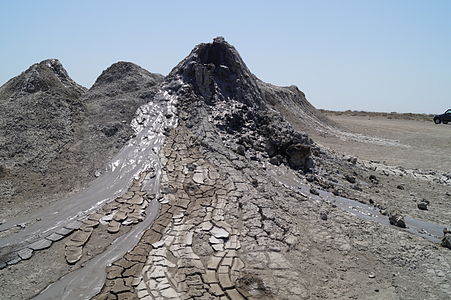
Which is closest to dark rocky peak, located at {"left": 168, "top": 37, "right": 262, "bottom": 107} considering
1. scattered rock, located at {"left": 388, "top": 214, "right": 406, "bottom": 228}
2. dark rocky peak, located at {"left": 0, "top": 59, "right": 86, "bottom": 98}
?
dark rocky peak, located at {"left": 0, "top": 59, "right": 86, "bottom": 98}

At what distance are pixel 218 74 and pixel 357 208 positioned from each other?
578 centimetres

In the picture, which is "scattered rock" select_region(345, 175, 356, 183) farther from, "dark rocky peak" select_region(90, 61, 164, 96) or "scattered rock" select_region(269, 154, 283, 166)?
"dark rocky peak" select_region(90, 61, 164, 96)

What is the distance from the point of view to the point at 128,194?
6480mm

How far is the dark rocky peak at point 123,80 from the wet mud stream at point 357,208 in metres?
5.45

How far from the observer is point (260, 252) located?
5105 millimetres

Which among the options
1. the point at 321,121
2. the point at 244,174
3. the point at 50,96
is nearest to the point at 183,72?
the point at 50,96

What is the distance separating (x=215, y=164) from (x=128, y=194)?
192 cm

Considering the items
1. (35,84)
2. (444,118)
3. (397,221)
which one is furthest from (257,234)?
(444,118)

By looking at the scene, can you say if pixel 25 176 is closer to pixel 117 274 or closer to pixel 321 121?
pixel 117 274

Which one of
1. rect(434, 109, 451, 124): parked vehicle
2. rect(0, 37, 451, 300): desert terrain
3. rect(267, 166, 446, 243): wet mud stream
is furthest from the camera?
rect(434, 109, 451, 124): parked vehicle

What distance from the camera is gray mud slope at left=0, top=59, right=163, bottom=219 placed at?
6.79 metres

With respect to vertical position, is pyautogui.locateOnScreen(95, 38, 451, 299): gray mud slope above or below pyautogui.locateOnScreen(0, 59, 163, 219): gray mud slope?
below

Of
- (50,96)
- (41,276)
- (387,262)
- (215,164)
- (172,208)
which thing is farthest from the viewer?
(50,96)

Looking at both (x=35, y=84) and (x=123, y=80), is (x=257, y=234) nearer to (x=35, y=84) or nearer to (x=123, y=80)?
(x=123, y=80)
